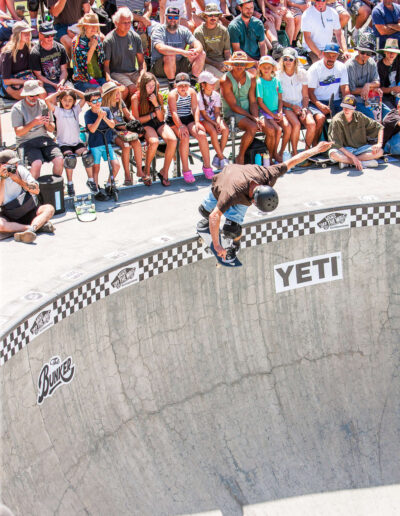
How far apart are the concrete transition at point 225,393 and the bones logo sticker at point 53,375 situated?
17 mm

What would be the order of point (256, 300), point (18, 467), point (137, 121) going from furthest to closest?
point (137, 121) → point (256, 300) → point (18, 467)

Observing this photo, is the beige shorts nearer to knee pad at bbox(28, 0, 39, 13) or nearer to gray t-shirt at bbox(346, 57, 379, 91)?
knee pad at bbox(28, 0, 39, 13)

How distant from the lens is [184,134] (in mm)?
10688

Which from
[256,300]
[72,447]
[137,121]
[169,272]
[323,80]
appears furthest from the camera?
[323,80]

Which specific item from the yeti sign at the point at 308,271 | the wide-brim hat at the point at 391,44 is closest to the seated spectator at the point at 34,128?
the yeti sign at the point at 308,271

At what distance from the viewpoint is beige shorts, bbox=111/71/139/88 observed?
11.6m

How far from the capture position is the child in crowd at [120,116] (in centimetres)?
1025

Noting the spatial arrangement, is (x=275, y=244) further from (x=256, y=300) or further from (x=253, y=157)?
(x=253, y=157)

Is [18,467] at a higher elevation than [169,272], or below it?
below

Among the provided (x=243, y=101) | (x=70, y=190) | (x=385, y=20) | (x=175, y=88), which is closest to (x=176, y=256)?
(x=70, y=190)

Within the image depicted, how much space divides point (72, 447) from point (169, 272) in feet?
7.92

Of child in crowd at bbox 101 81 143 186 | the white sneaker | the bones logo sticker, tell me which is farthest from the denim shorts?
the white sneaker

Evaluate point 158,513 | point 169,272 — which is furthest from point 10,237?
point 158,513

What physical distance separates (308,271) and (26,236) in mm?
3742
